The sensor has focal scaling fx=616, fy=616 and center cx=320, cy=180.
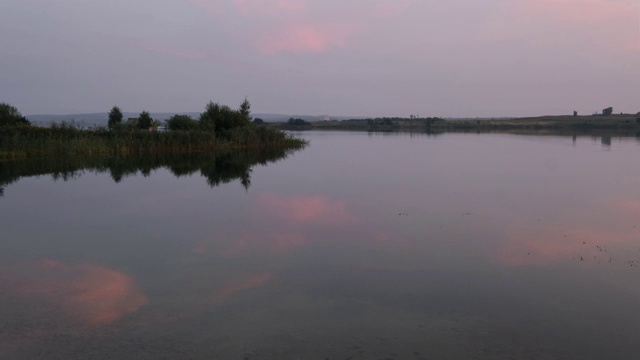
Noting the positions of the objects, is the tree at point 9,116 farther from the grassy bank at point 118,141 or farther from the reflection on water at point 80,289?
the reflection on water at point 80,289

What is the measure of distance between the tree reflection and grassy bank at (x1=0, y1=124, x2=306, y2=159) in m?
0.97

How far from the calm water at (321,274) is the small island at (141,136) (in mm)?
10825

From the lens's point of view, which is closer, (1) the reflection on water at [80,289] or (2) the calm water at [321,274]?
(2) the calm water at [321,274]

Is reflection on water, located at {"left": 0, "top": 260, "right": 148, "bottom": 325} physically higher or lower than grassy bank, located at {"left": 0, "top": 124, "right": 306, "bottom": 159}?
lower

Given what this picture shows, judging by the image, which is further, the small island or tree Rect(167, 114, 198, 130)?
tree Rect(167, 114, 198, 130)

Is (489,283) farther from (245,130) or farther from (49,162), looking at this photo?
(245,130)

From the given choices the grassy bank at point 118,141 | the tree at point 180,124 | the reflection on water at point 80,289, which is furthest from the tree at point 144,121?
the reflection on water at point 80,289

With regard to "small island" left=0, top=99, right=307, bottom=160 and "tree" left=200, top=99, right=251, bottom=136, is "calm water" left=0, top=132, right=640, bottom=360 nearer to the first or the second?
"small island" left=0, top=99, right=307, bottom=160

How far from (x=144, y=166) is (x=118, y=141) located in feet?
19.5

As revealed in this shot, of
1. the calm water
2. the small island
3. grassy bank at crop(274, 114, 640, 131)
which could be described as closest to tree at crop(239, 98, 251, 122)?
the small island

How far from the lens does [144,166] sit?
2241 cm

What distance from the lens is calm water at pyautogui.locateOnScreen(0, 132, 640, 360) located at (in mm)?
5191

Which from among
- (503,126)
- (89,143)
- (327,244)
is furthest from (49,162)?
(503,126)

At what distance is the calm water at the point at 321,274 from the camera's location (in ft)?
17.0
